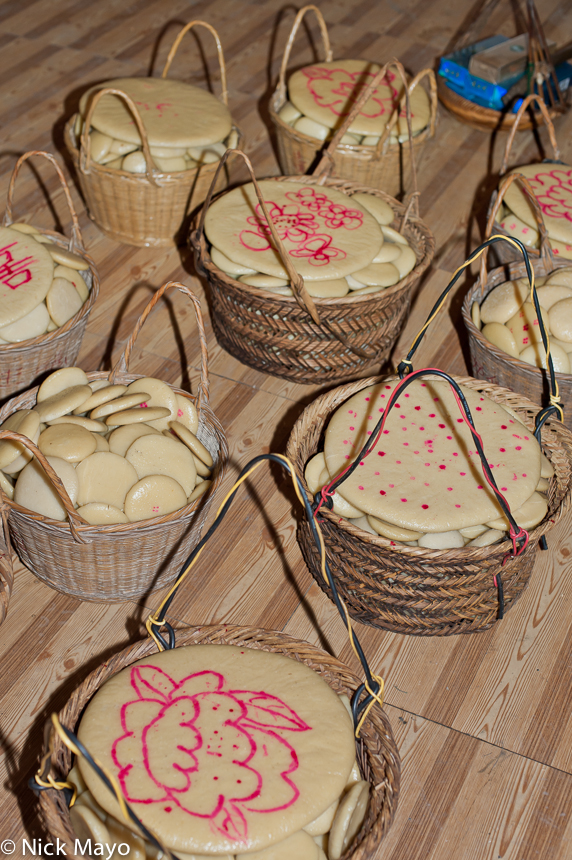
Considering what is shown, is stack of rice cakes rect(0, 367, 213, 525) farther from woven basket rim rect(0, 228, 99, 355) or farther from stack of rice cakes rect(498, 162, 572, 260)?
stack of rice cakes rect(498, 162, 572, 260)

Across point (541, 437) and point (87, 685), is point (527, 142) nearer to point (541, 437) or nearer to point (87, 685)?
point (541, 437)

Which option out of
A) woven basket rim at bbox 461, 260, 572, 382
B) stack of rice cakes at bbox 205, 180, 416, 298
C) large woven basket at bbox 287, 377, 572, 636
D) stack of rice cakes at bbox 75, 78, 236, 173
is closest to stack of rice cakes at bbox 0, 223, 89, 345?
stack of rice cakes at bbox 205, 180, 416, 298

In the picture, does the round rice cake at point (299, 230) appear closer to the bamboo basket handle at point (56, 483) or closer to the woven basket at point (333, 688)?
the bamboo basket handle at point (56, 483)

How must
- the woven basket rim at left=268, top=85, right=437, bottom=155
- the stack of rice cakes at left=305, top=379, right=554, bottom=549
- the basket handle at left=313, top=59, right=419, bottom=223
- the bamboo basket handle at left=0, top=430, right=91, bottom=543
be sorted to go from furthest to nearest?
the woven basket rim at left=268, top=85, right=437, bottom=155
the basket handle at left=313, top=59, right=419, bottom=223
the stack of rice cakes at left=305, top=379, right=554, bottom=549
the bamboo basket handle at left=0, top=430, right=91, bottom=543

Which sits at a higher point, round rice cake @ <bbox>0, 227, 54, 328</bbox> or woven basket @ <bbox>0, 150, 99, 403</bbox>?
round rice cake @ <bbox>0, 227, 54, 328</bbox>

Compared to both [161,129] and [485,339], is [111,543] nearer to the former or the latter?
[485,339]

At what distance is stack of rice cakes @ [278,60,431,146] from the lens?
9.18ft

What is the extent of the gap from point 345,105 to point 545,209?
0.89 metres

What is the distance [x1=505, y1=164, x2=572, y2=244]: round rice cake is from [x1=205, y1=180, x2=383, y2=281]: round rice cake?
1.69 feet

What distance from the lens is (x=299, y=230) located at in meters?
2.17

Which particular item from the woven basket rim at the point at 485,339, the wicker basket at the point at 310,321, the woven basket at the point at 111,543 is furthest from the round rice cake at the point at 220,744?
the woven basket rim at the point at 485,339

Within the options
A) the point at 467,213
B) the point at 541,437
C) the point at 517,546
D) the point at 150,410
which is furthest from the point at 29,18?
the point at 517,546

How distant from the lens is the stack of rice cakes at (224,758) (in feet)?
3.66

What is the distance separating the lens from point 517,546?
152 cm
